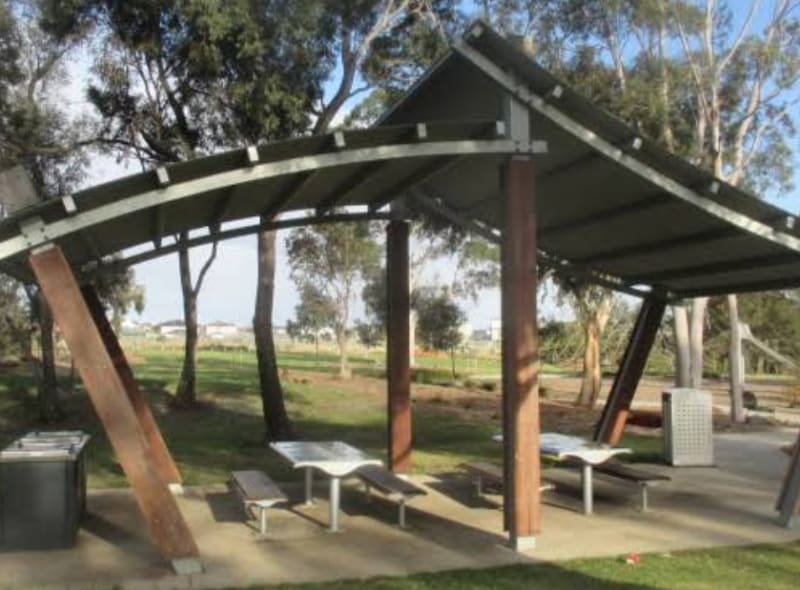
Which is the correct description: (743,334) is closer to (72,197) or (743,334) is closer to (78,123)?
(78,123)

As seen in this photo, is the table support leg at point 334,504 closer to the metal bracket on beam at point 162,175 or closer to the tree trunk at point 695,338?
the metal bracket on beam at point 162,175

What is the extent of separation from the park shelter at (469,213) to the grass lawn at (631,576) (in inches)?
30.2

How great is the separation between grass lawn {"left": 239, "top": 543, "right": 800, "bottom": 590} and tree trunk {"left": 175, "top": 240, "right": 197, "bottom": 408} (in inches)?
644

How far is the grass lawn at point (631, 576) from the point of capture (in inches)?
262

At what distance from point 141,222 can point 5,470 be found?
2693mm

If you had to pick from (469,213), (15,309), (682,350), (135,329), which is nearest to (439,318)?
(15,309)

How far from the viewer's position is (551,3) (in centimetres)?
2231

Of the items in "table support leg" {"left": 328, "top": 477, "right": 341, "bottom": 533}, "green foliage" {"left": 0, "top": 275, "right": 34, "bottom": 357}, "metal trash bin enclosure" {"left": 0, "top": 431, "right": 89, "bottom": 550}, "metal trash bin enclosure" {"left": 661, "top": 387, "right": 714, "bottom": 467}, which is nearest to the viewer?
"metal trash bin enclosure" {"left": 0, "top": 431, "right": 89, "bottom": 550}

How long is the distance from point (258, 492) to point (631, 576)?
3.32 m

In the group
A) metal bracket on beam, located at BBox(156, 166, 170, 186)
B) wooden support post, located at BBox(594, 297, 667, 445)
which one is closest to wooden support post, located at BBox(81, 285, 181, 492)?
metal bracket on beam, located at BBox(156, 166, 170, 186)

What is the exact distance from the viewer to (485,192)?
11031mm

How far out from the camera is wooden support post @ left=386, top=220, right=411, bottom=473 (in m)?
11.4

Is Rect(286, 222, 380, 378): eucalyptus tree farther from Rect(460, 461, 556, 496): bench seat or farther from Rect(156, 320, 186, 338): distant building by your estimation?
Rect(156, 320, 186, 338): distant building

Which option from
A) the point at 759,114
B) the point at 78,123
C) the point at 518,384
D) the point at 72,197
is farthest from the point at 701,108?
the point at 72,197
